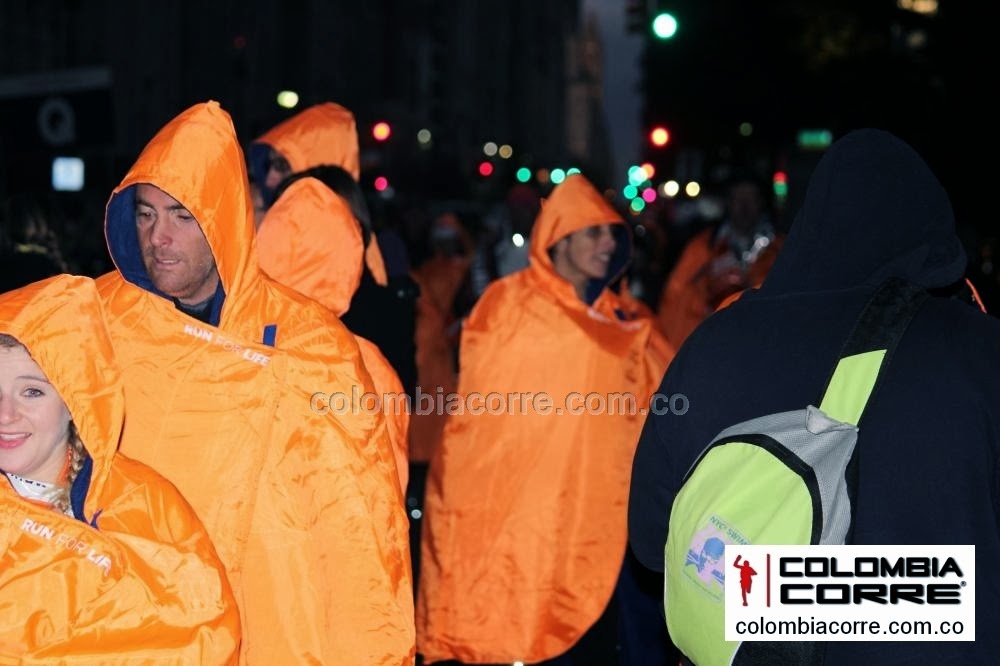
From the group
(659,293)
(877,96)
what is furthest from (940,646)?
(877,96)

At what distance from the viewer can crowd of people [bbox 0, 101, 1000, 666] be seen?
3.18 meters

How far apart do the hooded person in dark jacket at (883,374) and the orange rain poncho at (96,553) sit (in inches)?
41.8

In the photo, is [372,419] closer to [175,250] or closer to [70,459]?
[175,250]

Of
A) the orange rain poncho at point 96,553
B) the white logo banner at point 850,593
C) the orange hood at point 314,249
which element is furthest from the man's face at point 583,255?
the white logo banner at point 850,593

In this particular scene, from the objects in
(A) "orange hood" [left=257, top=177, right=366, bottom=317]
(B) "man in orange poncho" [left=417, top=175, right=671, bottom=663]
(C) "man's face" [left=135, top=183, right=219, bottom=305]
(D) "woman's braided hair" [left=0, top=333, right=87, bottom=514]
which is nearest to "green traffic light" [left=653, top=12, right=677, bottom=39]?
(B) "man in orange poncho" [left=417, top=175, right=671, bottom=663]

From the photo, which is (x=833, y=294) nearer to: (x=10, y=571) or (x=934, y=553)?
(x=934, y=553)

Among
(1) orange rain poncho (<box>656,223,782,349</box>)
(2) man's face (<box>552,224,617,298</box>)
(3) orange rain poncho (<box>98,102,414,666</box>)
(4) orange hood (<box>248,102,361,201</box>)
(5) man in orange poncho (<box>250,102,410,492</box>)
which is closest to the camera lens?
(3) orange rain poncho (<box>98,102,414,666</box>)

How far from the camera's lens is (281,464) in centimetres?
423

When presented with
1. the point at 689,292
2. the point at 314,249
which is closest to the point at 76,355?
the point at 314,249

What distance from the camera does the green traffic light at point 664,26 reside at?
1697cm

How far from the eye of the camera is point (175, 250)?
4.36 metres

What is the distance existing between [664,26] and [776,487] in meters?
14.6

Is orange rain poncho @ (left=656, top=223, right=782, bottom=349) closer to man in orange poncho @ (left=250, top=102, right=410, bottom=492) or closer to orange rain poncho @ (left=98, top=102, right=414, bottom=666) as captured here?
man in orange poncho @ (left=250, top=102, right=410, bottom=492)

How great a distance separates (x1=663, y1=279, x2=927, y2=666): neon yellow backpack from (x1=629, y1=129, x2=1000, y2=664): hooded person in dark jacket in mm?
46
